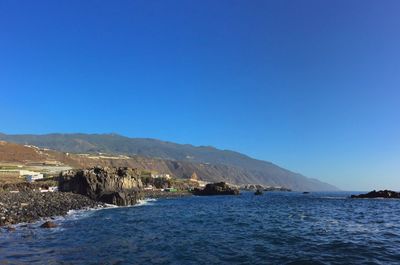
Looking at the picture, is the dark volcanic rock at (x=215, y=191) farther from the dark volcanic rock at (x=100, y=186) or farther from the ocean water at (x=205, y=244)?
the ocean water at (x=205, y=244)

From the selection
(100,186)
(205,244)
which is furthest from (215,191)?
(205,244)

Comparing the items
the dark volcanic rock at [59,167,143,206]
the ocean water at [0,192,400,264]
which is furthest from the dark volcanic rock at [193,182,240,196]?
the ocean water at [0,192,400,264]

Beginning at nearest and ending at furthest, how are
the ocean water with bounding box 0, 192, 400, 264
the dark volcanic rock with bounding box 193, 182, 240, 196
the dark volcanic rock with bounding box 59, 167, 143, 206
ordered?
the ocean water with bounding box 0, 192, 400, 264 < the dark volcanic rock with bounding box 59, 167, 143, 206 < the dark volcanic rock with bounding box 193, 182, 240, 196

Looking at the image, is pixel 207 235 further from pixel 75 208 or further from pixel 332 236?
pixel 75 208

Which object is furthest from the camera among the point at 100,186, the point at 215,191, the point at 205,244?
the point at 215,191

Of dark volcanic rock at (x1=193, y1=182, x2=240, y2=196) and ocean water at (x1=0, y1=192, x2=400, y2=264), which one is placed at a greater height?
dark volcanic rock at (x1=193, y1=182, x2=240, y2=196)

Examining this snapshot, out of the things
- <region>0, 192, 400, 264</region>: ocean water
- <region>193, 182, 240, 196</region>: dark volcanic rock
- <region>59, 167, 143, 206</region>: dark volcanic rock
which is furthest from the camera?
<region>193, 182, 240, 196</region>: dark volcanic rock

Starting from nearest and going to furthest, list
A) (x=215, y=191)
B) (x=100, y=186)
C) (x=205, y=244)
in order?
(x=205, y=244) < (x=100, y=186) < (x=215, y=191)

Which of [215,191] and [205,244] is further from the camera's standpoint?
[215,191]

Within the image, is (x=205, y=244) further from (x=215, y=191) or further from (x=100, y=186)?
(x=215, y=191)

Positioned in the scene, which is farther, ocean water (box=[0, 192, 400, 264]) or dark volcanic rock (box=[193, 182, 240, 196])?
dark volcanic rock (box=[193, 182, 240, 196])

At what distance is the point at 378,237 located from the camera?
111 ft

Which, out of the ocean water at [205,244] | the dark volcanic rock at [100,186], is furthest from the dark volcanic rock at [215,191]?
the ocean water at [205,244]

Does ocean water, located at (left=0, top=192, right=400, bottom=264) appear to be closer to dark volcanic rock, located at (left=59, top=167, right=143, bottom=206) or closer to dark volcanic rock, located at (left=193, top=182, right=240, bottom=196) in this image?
dark volcanic rock, located at (left=59, top=167, right=143, bottom=206)
